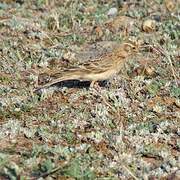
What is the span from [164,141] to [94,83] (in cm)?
174

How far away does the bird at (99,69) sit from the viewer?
30.5ft

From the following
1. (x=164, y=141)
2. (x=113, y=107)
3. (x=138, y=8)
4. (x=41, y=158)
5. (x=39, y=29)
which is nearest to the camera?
(x=41, y=158)

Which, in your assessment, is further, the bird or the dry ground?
the bird

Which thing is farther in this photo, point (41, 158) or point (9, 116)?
point (9, 116)

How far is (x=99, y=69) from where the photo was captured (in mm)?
9430

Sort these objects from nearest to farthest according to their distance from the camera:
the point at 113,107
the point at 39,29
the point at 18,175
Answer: the point at 18,175 → the point at 113,107 → the point at 39,29

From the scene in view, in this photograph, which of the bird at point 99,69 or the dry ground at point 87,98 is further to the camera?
the bird at point 99,69

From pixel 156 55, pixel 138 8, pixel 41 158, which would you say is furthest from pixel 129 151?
pixel 138 8

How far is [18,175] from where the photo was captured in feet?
23.5

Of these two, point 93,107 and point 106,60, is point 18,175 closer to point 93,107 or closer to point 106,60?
point 93,107

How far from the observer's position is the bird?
930 cm

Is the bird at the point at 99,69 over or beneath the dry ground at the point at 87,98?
over

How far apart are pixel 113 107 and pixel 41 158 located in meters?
1.78

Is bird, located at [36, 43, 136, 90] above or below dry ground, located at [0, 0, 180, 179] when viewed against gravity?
above
